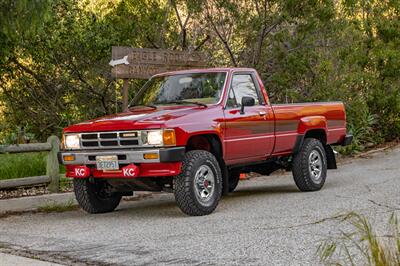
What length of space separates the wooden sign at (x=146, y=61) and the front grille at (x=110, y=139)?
10.5 ft

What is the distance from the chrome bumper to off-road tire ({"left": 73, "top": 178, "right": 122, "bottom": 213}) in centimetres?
45

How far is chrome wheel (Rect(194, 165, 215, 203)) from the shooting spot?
863cm

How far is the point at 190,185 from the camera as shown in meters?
8.45

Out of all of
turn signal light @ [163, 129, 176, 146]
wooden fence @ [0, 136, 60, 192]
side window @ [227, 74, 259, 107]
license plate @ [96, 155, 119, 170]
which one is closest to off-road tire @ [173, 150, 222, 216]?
turn signal light @ [163, 129, 176, 146]

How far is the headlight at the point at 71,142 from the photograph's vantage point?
907 centimetres

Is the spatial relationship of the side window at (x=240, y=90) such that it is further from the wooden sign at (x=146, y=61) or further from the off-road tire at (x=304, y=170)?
the wooden sign at (x=146, y=61)

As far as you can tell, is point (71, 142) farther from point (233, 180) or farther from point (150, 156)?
point (233, 180)

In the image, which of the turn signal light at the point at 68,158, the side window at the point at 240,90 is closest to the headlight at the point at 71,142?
the turn signal light at the point at 68,158

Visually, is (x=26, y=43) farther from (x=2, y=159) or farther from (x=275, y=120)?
(x=275, y=120)

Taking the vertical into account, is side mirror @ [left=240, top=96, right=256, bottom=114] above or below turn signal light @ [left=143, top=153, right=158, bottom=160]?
above

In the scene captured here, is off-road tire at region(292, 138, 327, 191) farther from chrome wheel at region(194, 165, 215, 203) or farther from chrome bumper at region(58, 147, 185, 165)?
chrome bumper at region(58, 147, 185, 165)

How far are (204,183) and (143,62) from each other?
4.39 m

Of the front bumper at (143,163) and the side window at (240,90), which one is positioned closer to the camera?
the front bumper at (143,163)


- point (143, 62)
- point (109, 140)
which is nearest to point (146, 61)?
point (143, 62)
